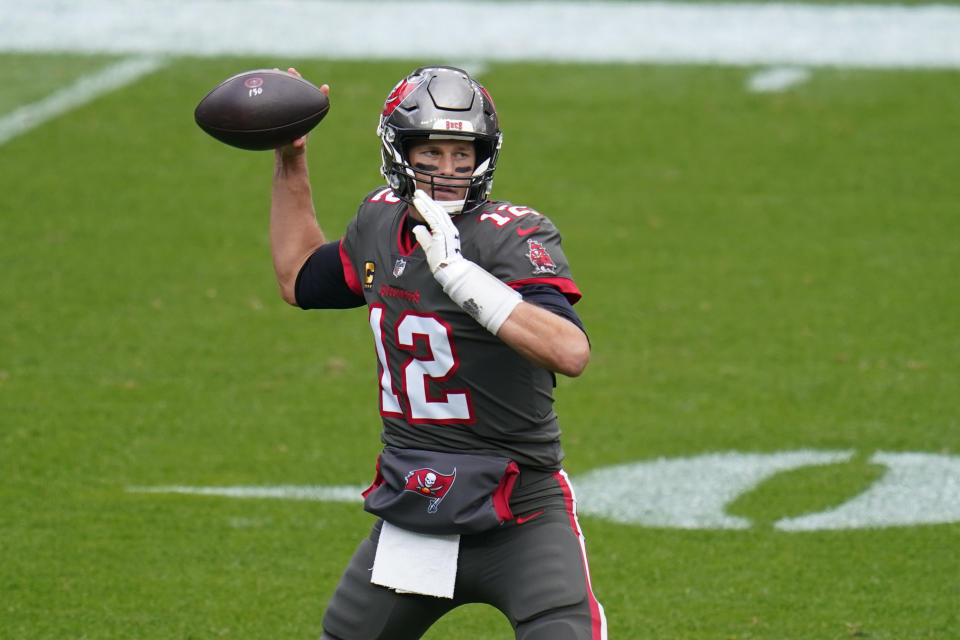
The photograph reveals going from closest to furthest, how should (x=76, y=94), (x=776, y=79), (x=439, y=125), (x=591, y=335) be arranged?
(x=439, y=125)
(x=591, y=335)
(x=76, y=94)
(x=776, y=79)

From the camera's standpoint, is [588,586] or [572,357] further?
[588,586]

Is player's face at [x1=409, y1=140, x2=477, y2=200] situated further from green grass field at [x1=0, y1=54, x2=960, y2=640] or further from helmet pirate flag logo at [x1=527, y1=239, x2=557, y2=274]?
green grass field at [x1=0, y1=54, x2=960, y2=640]

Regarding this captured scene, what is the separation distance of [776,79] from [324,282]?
30.2 feet

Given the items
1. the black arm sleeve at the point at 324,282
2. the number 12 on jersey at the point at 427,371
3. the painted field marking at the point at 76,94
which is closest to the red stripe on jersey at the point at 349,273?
the black arm sleeve at the point at 324,282

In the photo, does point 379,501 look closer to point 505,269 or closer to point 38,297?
point 505,269

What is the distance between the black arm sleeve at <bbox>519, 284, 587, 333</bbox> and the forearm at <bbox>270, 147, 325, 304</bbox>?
2.96ft

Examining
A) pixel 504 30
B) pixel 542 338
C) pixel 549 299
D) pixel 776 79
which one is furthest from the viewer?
pixel 504 30

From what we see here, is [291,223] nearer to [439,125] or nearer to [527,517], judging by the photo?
[439,125]

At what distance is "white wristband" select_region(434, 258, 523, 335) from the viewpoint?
3.40 m

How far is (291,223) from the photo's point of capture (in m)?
4.20

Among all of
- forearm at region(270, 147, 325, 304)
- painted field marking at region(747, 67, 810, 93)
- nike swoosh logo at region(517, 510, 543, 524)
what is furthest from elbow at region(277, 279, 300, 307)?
painted field marking at region(747, 67, 810, 93)

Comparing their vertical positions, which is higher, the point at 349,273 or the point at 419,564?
the point at 349,273

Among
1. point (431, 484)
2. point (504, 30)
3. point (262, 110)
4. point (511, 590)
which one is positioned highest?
point (262, 110)

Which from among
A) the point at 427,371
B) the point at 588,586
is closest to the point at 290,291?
the point at 427,371
